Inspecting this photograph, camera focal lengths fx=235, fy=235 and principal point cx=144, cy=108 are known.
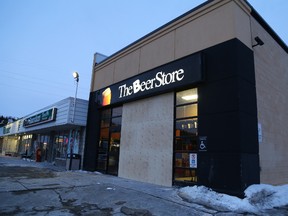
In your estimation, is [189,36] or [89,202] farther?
[189,36]

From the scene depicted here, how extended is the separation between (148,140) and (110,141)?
397 centimetres

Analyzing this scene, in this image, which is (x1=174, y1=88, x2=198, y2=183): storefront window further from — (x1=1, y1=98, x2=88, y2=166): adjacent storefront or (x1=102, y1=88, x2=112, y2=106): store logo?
(x1=1, y1=98, x2=88, y2=166): adjacent storefront

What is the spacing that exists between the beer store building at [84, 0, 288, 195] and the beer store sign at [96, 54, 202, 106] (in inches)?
1.9

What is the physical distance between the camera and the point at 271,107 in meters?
11.1

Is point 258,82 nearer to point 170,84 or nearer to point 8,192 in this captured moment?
point 170,84

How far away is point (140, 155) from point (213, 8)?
778 centimetres

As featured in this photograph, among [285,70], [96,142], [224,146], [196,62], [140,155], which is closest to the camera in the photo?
[224,146]

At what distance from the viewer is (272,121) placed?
1102 cm

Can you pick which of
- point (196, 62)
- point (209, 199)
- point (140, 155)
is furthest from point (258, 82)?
point (140, 155)

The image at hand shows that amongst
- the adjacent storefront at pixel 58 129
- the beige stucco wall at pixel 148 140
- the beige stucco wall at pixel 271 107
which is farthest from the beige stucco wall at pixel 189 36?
the adjacent storefront at pixel 58 129

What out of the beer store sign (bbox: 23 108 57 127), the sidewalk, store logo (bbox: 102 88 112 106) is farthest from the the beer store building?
the beer store sign (bbox: 23 108 57 127)

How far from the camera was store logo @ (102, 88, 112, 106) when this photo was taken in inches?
610

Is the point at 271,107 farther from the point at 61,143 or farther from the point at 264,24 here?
the point at 61,143

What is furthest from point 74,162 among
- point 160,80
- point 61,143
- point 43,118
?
point 160,80
